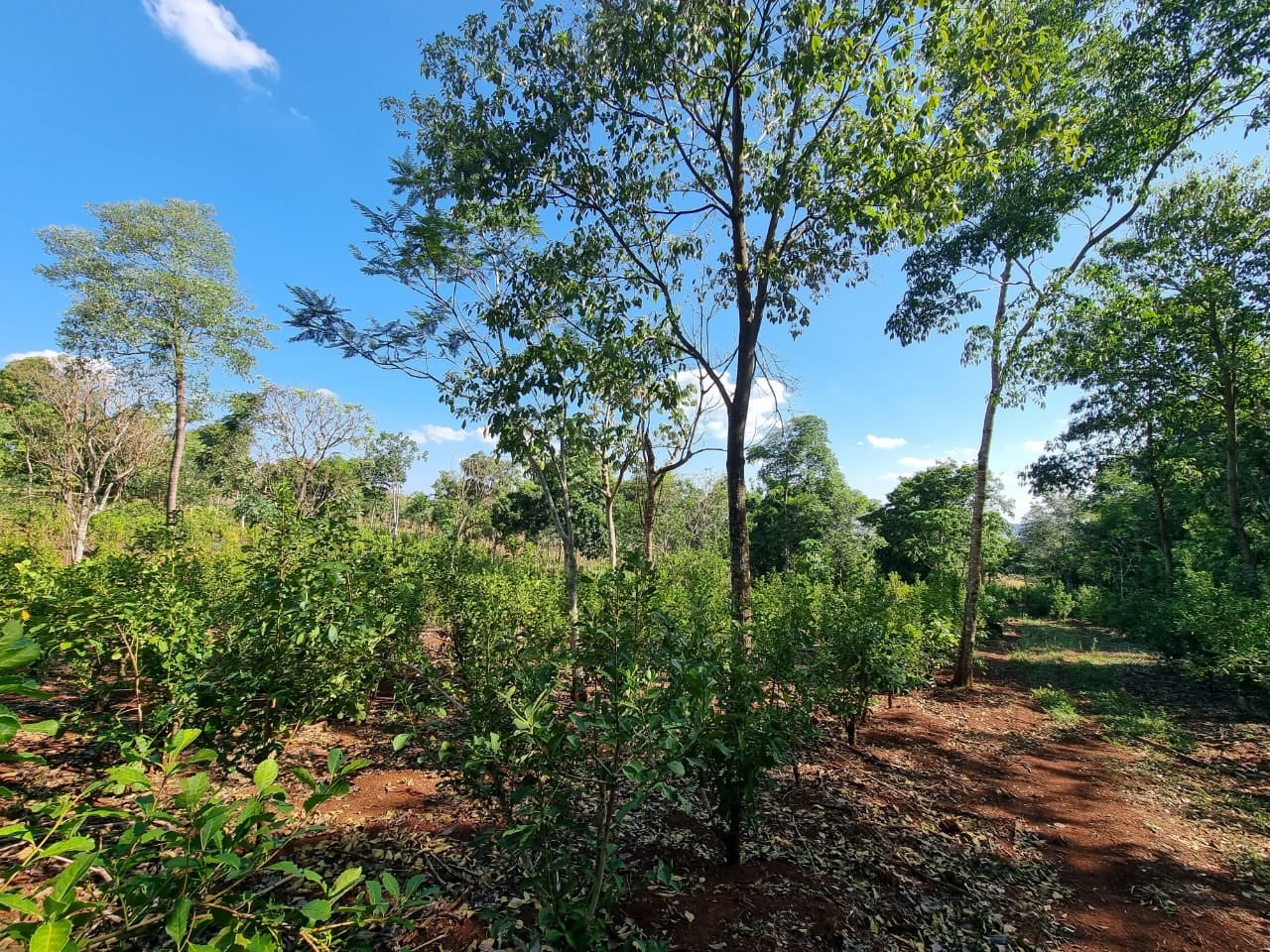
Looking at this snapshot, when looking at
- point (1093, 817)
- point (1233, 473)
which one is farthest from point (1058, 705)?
point (1233, 473)

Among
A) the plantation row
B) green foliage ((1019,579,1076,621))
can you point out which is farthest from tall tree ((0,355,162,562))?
green foliage ((1019,579,1076,621))

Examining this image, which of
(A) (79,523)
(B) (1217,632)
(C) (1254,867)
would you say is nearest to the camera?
(C) (1254,867)

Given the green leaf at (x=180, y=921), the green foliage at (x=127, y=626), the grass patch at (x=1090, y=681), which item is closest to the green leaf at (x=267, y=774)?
the green leaf at (x=180, y=921)

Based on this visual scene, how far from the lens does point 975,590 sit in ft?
26.0

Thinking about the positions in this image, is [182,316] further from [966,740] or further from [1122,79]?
[1122,79]

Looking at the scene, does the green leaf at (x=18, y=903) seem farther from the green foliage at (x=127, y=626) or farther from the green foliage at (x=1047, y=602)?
the green foliage at (x=1047, y=602)

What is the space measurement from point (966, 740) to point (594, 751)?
19.3ft

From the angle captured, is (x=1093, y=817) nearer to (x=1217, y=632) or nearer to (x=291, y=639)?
(x=1217, y=632)

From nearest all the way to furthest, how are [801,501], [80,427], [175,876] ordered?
[175,876] < [80,427] < [801,501]

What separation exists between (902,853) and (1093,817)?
2132 millimetres

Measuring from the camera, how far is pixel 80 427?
39.4ft

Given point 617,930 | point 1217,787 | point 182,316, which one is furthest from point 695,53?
point 182,316

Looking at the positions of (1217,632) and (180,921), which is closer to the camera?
(180,921)

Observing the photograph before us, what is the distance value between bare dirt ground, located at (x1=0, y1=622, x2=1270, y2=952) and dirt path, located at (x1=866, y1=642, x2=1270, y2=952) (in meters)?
0.02
